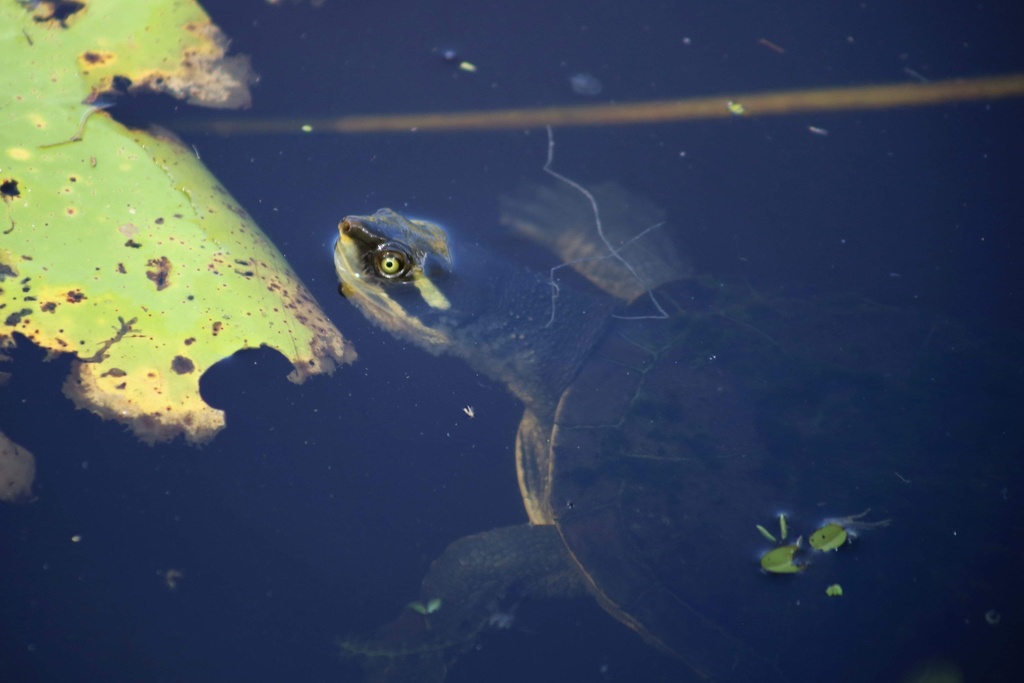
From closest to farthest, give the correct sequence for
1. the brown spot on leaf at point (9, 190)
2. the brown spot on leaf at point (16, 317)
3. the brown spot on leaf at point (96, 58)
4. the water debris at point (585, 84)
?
the brown spot on leaf at point (16, 317) → the brown spot on leaf at point (9, 190) → the brown spot on leaf at point (96, 58) → the water debris at point (585, 84)

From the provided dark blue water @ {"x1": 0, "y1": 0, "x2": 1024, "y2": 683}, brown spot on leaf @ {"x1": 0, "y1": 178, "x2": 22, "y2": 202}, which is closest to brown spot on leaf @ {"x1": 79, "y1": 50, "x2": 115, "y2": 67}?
dark blue water @ {"x1": 0, "y1": 0, "x2": 1024, "y2": 683}

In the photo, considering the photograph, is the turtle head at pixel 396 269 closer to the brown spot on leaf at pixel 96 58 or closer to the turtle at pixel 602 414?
the turtle at pixel 602 414

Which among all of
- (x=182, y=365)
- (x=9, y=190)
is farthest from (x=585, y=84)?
(x=9, y=190)

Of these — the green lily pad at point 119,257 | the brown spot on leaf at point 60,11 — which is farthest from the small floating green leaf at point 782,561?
the brown spot on leaf at point 60,11

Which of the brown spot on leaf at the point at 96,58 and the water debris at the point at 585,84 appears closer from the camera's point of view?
the brown spot on leaf at the point at 96,58

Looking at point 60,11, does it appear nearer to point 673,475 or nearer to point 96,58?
point 96,58
